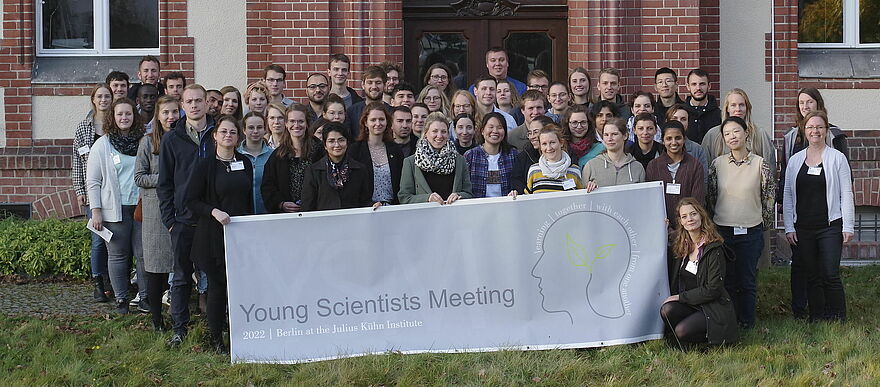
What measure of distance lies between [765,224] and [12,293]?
6314 mm

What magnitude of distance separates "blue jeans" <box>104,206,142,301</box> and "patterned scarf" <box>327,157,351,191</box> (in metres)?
1.93

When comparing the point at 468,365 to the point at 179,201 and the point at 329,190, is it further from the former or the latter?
the point at 179,201

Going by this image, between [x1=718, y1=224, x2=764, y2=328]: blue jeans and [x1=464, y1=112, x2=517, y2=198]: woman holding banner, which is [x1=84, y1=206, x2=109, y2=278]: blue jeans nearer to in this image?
[x1=464, y1=112, x2=517, y2=198]: woman holding banner

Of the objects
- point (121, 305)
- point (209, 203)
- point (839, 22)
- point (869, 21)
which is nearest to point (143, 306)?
point (121, 305)

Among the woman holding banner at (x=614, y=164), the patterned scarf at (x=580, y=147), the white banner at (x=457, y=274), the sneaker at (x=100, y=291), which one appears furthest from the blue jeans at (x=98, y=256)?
the woman holding banner at (x=614, y=164)

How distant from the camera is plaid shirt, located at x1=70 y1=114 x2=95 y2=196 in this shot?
29.0ft

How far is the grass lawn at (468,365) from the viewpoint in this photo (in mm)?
6727

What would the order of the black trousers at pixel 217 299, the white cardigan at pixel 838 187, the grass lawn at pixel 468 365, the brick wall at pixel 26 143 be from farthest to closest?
the brick wall at pixel 26 143 < the white cardigan at pixel 838 187 < the black trousers at pixel 217 299 < the grass lawn at pixel 468 365

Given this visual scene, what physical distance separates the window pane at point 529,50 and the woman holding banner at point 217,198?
506cm

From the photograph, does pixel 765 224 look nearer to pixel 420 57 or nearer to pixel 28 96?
pixel 420 57

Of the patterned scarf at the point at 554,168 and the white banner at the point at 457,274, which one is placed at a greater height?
the patterned scarf at the point at 554,168

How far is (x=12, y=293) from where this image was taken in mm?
9461

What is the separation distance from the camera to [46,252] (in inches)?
392

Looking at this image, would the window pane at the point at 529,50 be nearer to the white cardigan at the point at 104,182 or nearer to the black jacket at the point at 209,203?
the white cardigan at the point at 104,182
